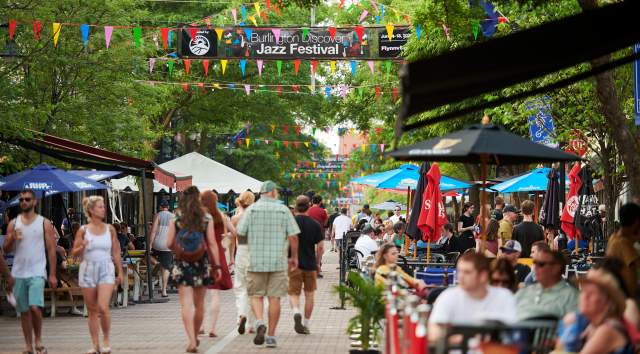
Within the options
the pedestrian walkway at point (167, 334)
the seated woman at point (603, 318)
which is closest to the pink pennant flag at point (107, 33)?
the pedestrian walkway at point (167, 334)

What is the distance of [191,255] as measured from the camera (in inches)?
505

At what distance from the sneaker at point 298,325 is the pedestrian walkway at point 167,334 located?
0.25ft

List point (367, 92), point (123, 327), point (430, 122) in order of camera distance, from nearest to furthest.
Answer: point (430, 122)
point (123, 327)
point (367, 92)

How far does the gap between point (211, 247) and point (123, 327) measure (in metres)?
3.66

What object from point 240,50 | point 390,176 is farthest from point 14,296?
point 240,50

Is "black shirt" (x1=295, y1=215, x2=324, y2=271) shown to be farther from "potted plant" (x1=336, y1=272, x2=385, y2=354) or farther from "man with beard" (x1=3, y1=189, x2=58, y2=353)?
"potted plant" (x1=336, y1=272, x2=385, y2=354)

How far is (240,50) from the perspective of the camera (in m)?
29.0

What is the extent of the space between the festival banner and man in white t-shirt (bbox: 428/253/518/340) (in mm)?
21125

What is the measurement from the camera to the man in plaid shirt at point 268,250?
13453 mm

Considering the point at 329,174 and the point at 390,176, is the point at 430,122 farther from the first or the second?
the point at 329,174

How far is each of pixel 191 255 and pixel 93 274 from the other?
111 cm

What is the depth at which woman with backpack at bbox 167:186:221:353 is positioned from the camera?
1284 centimetres

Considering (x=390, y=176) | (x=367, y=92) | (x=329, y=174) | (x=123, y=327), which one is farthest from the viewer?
(x=329, y=174)

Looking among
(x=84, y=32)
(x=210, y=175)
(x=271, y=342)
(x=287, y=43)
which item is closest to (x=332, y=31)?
(x=287, y=43)
